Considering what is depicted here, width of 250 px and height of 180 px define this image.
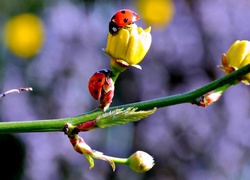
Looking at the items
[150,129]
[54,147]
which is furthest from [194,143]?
[54,147]

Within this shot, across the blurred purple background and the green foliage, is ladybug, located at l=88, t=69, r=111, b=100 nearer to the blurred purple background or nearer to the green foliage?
the green foliage

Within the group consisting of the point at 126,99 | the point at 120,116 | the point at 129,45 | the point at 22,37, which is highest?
the point at 129,45

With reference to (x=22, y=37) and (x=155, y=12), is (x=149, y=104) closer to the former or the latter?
(x=22, y=37)

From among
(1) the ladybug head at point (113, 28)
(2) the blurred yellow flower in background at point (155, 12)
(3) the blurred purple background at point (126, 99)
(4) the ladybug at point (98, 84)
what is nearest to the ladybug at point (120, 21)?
(1) the ladybug head at point (113, 28)

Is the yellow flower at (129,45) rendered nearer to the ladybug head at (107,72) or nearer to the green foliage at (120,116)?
the ladybug head at (107,72)

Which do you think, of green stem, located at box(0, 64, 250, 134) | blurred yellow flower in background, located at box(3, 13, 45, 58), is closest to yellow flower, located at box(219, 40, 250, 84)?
green stem, located at box(0, 64, 250, 134)

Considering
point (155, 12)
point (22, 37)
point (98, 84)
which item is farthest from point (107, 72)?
point (155, 12)
